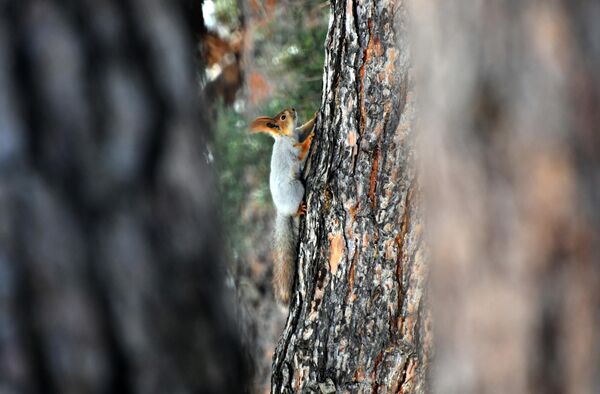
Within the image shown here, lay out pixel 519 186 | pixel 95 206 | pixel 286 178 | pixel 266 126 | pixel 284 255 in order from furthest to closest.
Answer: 1. pixel 266 126
2. pixel 286 178
3. pixel 284 255
4. pixel 519 186
5. pixel 95 206

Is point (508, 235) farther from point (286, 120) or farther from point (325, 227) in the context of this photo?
point (286, 120)

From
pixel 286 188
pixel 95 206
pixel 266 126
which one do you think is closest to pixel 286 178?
pixel 286 188

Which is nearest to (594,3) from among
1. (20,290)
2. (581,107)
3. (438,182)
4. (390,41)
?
(581,107)

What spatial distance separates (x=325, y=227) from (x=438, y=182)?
120 inches

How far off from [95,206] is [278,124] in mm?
4775

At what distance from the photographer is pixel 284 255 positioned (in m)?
5.05

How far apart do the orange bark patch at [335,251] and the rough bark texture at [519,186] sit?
298 cm

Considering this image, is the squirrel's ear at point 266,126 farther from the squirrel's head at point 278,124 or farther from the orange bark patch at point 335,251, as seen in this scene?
the orange bark patch at point 335,251

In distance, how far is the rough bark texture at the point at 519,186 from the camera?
973 mm

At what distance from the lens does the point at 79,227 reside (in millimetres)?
837

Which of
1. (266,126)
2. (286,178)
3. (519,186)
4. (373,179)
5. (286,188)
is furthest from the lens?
(266,126)

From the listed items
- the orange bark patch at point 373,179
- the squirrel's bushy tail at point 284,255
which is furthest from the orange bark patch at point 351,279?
the squirrel's bushy tail at point 284,255

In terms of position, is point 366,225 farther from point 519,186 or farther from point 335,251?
point 519,186

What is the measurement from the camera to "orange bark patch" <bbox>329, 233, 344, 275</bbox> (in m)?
4.07
